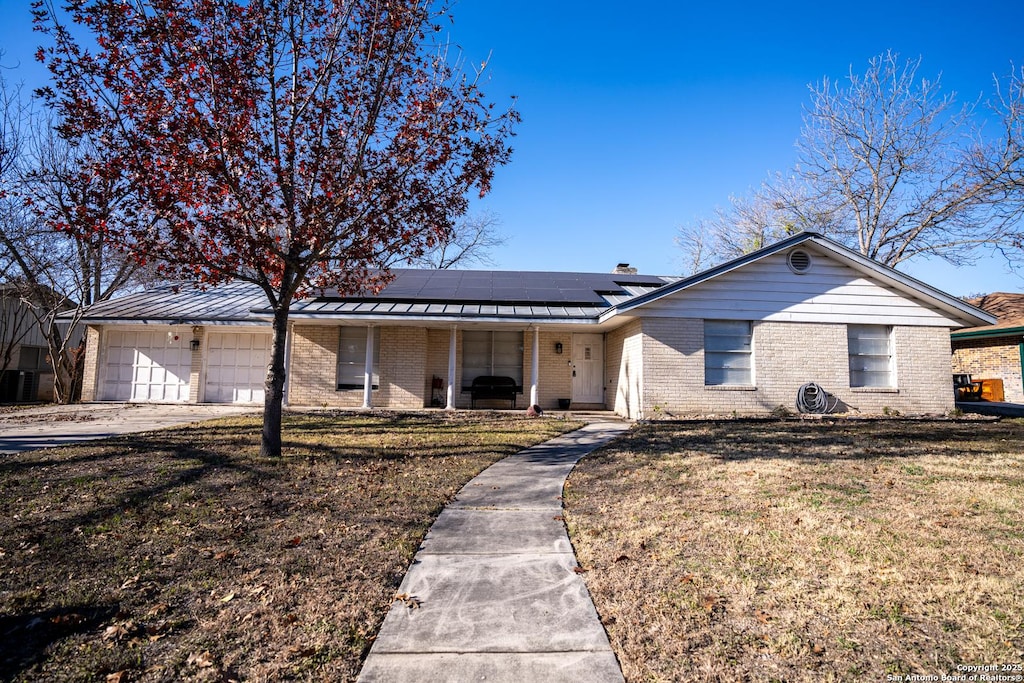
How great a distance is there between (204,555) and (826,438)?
9721 millimetres

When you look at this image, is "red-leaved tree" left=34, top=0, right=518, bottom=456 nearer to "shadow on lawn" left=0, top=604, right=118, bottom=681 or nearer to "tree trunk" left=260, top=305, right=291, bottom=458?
"tree trunk" left=260, top=305, right=291, bottom=458

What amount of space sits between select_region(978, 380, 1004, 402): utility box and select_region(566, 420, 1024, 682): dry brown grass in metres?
16.5

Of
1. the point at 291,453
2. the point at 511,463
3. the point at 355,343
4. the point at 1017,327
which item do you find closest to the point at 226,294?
the point at 355,343

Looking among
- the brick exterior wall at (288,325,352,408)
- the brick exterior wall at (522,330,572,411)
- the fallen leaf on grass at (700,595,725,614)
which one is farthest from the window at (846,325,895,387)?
the brick exterior wall at (288,325,352,408)

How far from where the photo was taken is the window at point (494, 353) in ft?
55.7

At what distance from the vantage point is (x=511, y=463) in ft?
26.3

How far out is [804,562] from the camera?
4.13 metres

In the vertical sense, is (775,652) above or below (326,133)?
below

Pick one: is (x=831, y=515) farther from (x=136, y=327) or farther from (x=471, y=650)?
(x=136, y=327)

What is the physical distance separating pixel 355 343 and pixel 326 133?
904 cm

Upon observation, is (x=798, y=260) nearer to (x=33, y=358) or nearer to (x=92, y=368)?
(x=92, y=368)

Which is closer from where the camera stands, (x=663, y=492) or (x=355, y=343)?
(x=663, y=492)

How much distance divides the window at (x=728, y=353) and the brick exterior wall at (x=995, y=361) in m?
13.8

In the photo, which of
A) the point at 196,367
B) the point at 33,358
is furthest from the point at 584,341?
the point at 33,358
